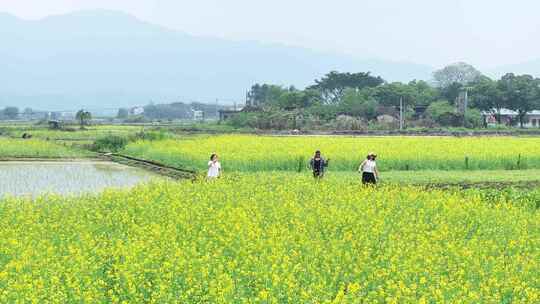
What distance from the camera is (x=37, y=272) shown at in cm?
1030

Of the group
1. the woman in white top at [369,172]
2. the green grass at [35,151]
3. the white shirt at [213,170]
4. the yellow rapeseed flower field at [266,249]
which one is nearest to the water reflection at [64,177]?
the green grass at [35,151]

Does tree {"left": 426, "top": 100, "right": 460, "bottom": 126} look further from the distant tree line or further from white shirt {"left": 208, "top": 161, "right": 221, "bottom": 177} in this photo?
white shirt {"left": 208, "top": 161, "right": 221, "bottom": 177}

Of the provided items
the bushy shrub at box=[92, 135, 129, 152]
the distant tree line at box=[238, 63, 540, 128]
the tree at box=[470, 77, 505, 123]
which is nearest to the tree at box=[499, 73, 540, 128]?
the distant tree line at box=[238, 63, 540, 128]

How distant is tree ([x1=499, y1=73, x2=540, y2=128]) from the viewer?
93.4 m

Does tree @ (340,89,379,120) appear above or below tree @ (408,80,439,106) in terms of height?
below

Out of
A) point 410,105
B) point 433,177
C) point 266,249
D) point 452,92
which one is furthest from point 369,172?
point 452,92

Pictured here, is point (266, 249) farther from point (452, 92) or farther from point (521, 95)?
point (452, 92)

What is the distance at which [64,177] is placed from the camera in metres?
31.1

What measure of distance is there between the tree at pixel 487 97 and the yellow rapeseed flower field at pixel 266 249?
79058 mm

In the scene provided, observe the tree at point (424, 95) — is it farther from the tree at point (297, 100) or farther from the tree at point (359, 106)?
the tree at point (297, 100)

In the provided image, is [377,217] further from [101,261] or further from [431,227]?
[101,261]

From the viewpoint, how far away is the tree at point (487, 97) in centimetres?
9544

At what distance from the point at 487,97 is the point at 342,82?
32.9 m

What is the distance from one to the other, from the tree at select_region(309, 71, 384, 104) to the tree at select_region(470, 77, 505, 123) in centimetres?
2672
